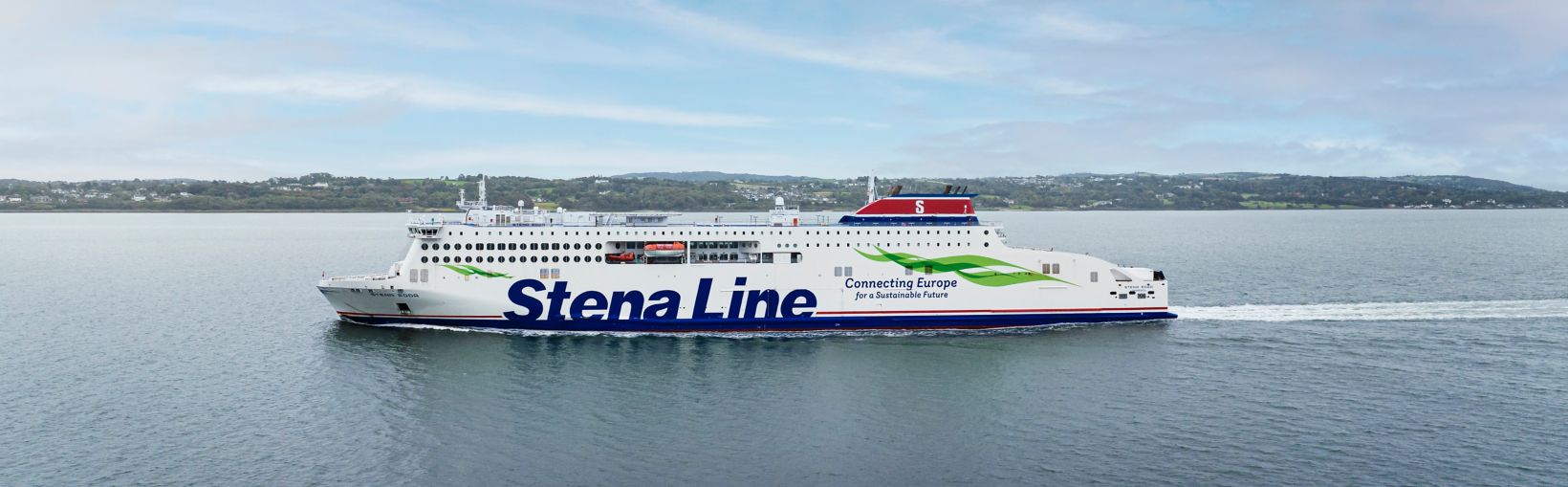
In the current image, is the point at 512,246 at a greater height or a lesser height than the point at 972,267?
greater

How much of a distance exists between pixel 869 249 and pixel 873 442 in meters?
13.5

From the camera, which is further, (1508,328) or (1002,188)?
(1002,188)

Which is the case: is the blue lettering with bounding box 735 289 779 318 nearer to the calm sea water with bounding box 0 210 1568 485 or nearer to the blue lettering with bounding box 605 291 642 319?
the calm sea water with bounding box 0 210 1568 485

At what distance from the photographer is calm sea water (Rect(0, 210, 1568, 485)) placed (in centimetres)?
1942

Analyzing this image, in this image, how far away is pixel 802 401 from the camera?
2467cm

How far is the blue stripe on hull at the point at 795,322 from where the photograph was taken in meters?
33.2

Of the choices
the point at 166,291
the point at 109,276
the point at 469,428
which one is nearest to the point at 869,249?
the point at 469,428

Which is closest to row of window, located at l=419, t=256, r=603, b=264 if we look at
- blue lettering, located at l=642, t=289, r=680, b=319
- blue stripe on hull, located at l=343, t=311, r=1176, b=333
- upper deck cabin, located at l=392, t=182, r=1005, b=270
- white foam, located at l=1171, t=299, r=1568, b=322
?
upper deck cabin, located at l=392, t=182, r=1005, b=270

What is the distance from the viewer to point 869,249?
34.2 meters

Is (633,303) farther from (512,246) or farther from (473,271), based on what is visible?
(473,271)

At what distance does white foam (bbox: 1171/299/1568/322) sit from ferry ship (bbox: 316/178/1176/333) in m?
3.57

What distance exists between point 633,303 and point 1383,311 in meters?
27.3

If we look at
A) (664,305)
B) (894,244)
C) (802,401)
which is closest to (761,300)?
(664,305)

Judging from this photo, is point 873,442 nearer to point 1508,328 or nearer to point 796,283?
point 796,283
